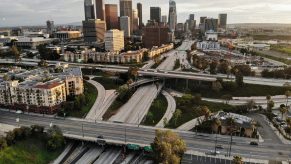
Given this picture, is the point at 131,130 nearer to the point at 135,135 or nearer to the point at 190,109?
the point at 135,135

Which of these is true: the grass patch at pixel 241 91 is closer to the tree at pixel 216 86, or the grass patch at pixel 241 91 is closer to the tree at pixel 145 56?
the tree at pixel 216 86

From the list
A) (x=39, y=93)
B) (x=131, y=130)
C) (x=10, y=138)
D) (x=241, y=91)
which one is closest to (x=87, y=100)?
(x=39, y=93)

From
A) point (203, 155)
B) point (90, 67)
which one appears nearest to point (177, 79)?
point (90, 67)

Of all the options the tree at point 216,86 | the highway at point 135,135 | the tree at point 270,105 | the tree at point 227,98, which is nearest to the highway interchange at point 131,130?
the highway at point 135,135

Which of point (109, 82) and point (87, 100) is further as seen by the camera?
point (109, 82)

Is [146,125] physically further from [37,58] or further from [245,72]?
[37,58]

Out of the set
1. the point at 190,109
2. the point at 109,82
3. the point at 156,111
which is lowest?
the point at 156,111

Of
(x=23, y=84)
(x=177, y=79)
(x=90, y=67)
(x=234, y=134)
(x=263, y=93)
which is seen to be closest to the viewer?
(x=234, y=134)

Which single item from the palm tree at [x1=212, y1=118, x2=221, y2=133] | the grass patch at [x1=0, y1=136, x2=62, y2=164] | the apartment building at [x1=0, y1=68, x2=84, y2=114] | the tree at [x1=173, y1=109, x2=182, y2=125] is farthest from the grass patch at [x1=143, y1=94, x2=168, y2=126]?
the apartment building at [x1=0, y1=68, x2=84, y2=114]
